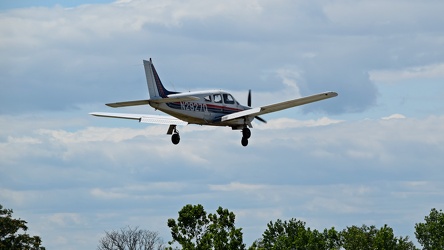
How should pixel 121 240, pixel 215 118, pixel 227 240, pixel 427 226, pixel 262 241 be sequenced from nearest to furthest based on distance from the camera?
pixel 215 118, pixel 227 240, pixel 121 240, pixel 427 226, pixel 262 241

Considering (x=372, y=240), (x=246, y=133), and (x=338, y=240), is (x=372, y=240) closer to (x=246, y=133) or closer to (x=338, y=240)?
(x=338, y=240)

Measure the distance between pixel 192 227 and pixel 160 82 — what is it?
44000 millimetres

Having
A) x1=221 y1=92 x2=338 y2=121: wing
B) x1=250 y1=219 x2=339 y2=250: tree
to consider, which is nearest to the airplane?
x1=221 y1=92 x2=338 y2=121: wing

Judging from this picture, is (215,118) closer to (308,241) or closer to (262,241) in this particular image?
(308,241)

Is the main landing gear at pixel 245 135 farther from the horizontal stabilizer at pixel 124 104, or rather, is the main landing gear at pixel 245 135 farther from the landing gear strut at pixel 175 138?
the horizontal stabilizer at pixel 124 104

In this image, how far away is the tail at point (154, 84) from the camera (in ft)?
279

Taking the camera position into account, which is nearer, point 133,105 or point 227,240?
point 133,105

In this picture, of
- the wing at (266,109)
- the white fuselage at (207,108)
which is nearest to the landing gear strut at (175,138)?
the white fuselage at (207,108)

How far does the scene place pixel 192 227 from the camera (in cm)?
Result: 12812

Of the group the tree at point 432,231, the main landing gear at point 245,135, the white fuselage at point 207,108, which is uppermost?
the tree at point 432,231

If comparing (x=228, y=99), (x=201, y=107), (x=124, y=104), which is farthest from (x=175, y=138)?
(x=124, y=104)

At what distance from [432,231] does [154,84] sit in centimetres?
9426

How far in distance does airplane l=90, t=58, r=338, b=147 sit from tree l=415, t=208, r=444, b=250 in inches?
3353

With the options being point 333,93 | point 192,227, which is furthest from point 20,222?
point 333,93
